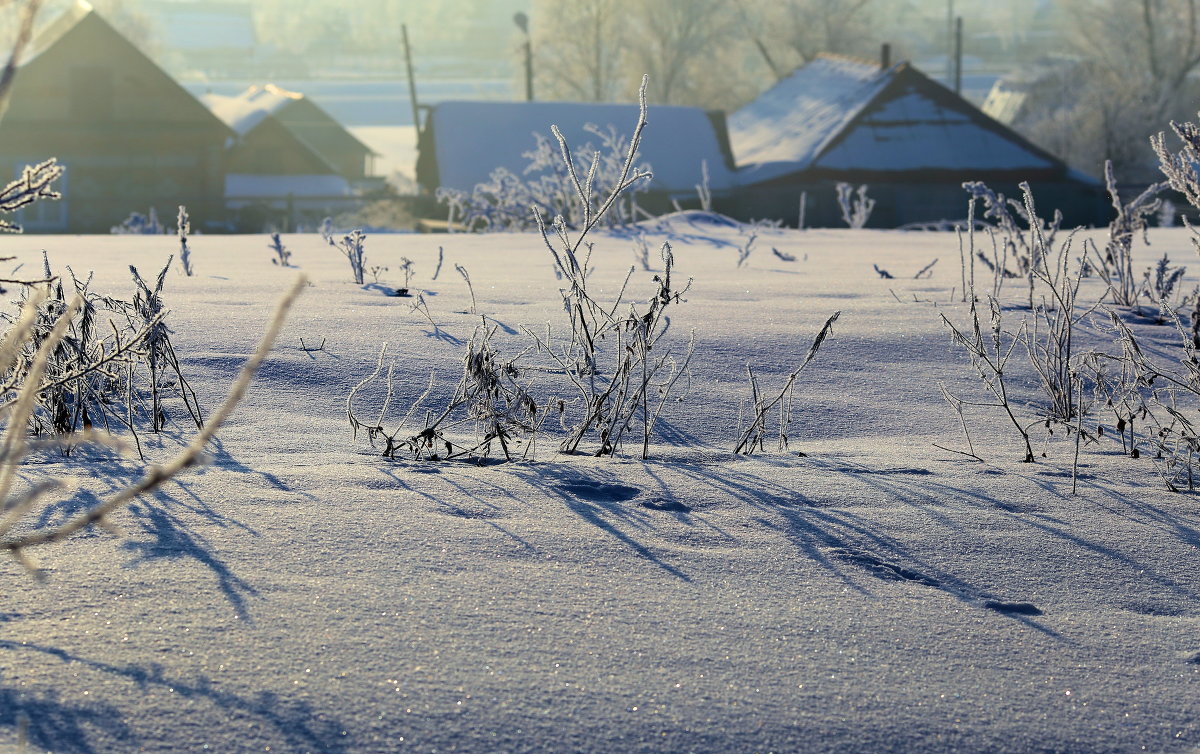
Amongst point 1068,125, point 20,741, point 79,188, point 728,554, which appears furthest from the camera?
point 1068,125

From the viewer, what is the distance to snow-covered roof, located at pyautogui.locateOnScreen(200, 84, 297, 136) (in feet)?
105

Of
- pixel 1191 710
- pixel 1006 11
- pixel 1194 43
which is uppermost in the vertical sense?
pixel 1006 11

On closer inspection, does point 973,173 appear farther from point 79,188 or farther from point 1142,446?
point 1142,446

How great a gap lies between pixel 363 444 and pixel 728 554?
44.8 inches

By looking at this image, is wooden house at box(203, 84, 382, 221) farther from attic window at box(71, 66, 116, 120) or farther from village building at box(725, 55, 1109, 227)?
village building at box(725, 55, 1109, 227)

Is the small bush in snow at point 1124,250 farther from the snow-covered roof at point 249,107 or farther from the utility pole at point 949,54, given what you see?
the utility pole at point 949,54

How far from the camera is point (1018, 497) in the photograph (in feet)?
7.89

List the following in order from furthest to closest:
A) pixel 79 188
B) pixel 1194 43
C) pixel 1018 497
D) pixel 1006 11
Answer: pixel 1006 11, pixel 1194 43, pixel 79 188, pixel 1018 497

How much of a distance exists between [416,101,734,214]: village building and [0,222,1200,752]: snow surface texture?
865 inches

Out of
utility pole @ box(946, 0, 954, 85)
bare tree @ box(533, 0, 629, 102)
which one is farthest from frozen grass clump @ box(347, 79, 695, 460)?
utility pole @ box(946, 0, 954, 85)

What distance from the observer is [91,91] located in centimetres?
2459

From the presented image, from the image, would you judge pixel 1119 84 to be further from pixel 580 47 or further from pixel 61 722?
pixel 61 722

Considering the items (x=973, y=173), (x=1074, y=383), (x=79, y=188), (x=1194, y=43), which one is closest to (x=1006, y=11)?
(x=1194, y=43)

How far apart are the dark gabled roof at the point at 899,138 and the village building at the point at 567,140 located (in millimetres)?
1171
